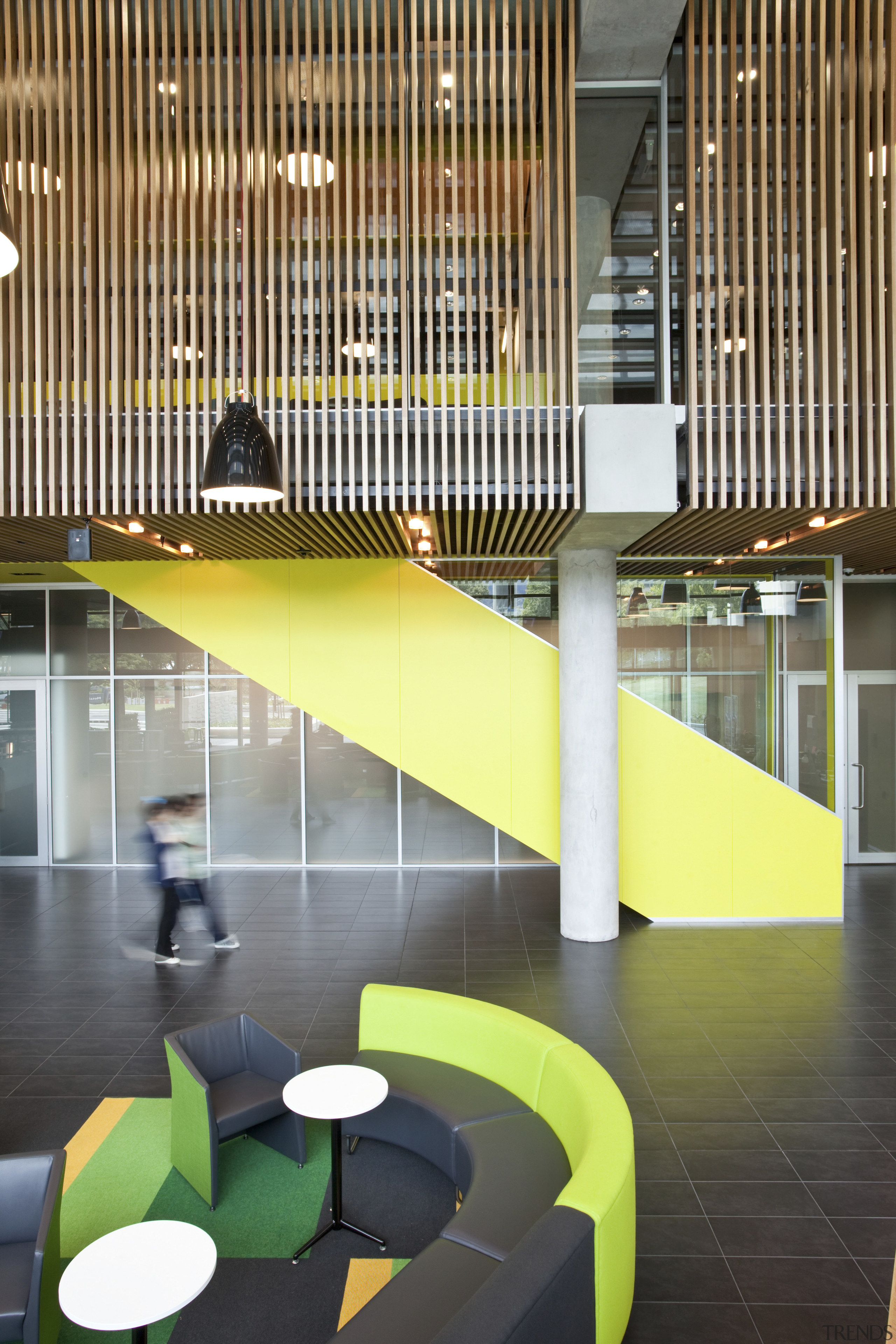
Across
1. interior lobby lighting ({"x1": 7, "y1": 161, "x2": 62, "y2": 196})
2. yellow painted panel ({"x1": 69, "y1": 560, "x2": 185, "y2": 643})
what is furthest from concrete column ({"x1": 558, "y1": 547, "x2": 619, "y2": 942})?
interior lobby lighting ({"x1": 7, "y1": 161, "x2": 62, "y2": 196})

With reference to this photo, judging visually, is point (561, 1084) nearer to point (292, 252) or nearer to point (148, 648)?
point (292, 252)

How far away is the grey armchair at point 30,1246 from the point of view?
9.43ft

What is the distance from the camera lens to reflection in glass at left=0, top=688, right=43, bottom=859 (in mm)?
11078

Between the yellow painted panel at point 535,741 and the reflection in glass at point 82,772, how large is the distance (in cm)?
584

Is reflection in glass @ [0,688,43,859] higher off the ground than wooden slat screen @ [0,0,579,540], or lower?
lower

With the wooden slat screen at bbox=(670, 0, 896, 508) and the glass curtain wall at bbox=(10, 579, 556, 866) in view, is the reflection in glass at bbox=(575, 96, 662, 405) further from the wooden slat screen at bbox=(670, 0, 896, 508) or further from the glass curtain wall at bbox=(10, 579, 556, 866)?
the glass curtain wall at bbox=(10, 579, 556, 866)

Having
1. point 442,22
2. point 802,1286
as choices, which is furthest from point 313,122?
point 802,1286

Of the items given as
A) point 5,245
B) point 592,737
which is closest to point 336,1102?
point 5,245

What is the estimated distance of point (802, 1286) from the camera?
136 inches

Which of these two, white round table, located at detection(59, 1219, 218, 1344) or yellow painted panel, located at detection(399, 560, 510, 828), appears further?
yellow painted panel, located at detection(399, 560, 510, 828)

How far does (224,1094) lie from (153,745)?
7.39 meters

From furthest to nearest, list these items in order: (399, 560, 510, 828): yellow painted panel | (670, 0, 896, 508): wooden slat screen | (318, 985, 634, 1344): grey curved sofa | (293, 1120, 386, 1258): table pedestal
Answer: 1. (399, 560, 510, 828): yellow painted panel
2. (670, 0, 896, 508): wooden slat screen
3. (293, 1120, 386, 1258): table pedestal
4. (318, 985, 634, 1344): grey curved sofa

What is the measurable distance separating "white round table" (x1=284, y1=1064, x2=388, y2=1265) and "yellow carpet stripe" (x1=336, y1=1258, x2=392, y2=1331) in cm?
12

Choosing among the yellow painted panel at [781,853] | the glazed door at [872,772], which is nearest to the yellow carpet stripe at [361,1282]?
the yellow painted panel at [781,853]
